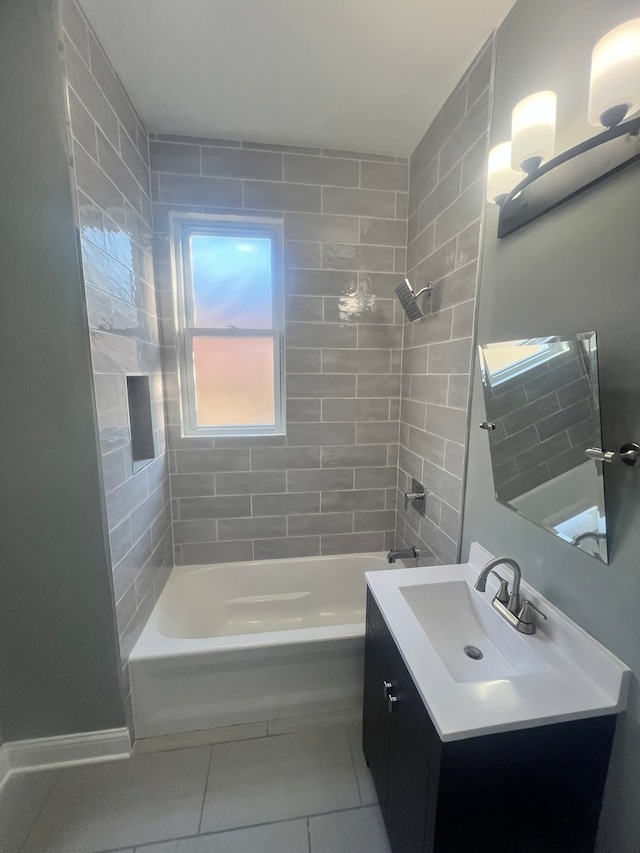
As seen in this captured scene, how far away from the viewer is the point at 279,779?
1.31 m

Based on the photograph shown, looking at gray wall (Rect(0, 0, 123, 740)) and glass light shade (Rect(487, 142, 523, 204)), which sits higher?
glass light shade (Rect(487, 142, 523, 204))

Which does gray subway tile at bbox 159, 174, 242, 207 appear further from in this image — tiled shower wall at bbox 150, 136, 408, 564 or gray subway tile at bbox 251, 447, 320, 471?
gray subway tile at bbox 251, 447, 320, 471

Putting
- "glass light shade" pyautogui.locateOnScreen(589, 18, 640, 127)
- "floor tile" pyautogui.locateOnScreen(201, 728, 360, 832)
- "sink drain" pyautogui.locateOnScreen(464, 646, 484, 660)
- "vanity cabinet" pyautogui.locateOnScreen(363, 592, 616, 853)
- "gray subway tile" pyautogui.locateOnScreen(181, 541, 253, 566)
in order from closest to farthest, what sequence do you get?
"glass light shade" pyautogui.locateOnScreen(589, 18, 640, 127), "vanity cabinet" pyautogui.locateOnScreen(363, 592, 616, 853), "sink drain" pyautogui.locateOnScreen(464, 646, 484, 660), "floor tile" pyautogui.locateOnScreen(201, 728, 360, 832), "gray subway tile" pyautogui.locateOnScreen(181, 541, 253, 566)

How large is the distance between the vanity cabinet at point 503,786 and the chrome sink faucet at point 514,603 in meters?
0.23

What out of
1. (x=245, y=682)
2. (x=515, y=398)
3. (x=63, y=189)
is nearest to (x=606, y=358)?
(x=515, y=398)

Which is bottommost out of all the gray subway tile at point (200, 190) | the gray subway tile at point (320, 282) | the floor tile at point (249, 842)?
the floor tile at point (249, 842)

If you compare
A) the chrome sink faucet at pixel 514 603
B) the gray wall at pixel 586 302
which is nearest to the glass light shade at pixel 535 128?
the gray wall at pixel 586 302

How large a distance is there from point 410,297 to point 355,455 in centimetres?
97

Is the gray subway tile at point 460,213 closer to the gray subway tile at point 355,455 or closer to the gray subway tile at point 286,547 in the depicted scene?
the gray subway tile at point 355,455

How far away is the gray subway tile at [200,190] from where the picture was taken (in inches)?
69.4

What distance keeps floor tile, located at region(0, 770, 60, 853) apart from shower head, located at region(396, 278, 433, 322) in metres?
2.48

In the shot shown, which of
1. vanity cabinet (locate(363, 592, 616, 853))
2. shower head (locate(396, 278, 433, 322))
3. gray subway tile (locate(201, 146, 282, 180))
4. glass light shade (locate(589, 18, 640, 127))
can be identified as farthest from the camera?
gray subway tile (locate(201, 146, 282, 180))

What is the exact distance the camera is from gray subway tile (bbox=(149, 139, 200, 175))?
5.66ft

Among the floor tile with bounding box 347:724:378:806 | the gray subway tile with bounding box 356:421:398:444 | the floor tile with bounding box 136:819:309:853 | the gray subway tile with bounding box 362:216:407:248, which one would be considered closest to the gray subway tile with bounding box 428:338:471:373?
the gray subway tile with bounding box 356:421:398:444
